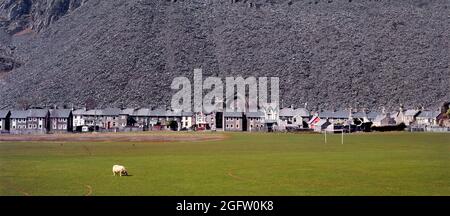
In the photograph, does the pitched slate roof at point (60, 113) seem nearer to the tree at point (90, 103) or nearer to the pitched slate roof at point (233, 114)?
the tree at point (90, 103)

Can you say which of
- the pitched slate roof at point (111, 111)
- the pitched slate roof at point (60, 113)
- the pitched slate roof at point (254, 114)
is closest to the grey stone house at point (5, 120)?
the pitched slate roof at point (60, 113)

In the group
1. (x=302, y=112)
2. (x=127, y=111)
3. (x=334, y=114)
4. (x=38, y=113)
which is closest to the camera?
(x=38, y=113)

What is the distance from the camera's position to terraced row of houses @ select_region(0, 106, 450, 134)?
15650 centimetres

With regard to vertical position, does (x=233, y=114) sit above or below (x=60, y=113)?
below

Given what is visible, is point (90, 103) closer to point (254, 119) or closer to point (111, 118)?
point (111, 118)

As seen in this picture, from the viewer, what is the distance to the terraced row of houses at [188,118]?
513 ft

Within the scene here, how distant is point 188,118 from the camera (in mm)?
172750

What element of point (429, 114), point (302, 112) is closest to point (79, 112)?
point (302, 112)

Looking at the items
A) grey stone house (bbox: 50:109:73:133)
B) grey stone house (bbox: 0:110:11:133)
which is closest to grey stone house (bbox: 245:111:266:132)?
grey stone house (bbox: 50:109:73:133)

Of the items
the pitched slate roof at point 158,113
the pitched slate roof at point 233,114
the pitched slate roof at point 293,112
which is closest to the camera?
the pitched slate roof at point 233,114

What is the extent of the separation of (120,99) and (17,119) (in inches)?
1429
